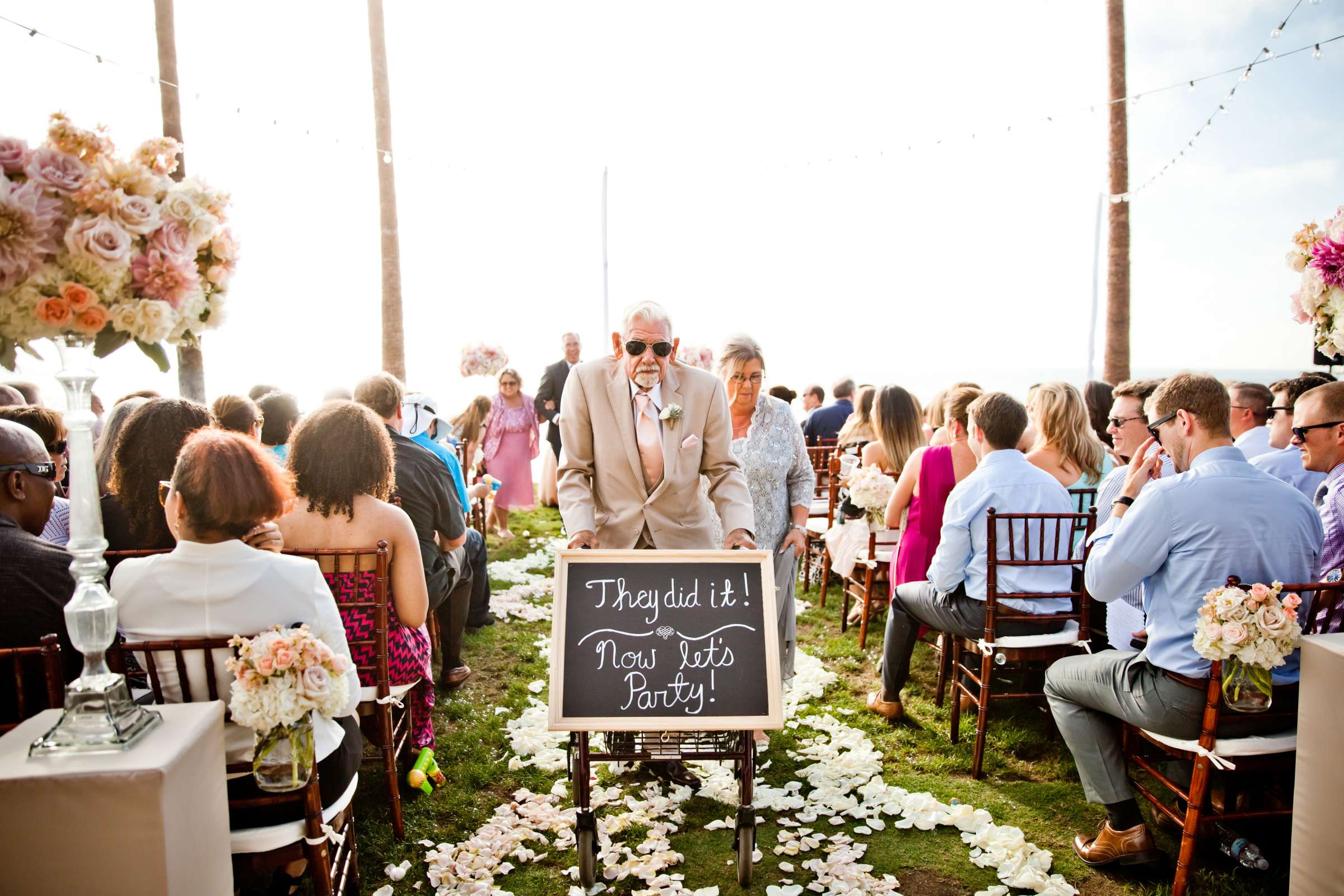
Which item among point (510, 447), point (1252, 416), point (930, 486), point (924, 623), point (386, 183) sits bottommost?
point (924, 623)

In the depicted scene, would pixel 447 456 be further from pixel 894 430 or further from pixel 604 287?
pixel 604 287

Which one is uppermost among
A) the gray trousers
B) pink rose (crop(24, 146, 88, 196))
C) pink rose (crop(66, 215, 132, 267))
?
pink rose (crop(24, 146, 88, 196))

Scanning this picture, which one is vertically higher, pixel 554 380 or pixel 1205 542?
pixel 554 380

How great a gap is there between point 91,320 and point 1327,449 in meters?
4.75

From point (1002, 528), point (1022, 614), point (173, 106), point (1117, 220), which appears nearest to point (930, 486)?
point (1002, 528)

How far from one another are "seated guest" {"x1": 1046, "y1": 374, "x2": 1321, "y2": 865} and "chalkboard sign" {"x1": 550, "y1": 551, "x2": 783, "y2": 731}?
4.58ft

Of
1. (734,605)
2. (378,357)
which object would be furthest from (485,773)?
(378,357)

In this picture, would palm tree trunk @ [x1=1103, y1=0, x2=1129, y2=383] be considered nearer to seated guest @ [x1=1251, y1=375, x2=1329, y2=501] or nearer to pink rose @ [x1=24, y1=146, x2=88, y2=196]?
seated guest @ [x1=1251, y1=375, x2=1329, y2=501]

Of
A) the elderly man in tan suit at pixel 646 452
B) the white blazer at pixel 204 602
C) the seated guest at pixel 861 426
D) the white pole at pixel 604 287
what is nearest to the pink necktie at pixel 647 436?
the elderly man in tan suit at pixel 646 452

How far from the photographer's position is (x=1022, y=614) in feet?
13.5

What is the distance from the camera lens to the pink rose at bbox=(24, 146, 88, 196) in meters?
1.79

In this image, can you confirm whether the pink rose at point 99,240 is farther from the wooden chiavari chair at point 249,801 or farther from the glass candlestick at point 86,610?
the wooden chiavari chair at point 249,801

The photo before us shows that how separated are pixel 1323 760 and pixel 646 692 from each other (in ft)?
7.22

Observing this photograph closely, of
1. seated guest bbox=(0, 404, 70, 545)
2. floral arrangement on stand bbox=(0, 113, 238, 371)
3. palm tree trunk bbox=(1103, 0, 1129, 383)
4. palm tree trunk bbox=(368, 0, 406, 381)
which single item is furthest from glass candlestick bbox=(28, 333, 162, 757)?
palm tree trunk bbox=(1103, 0, 1129, 383)
